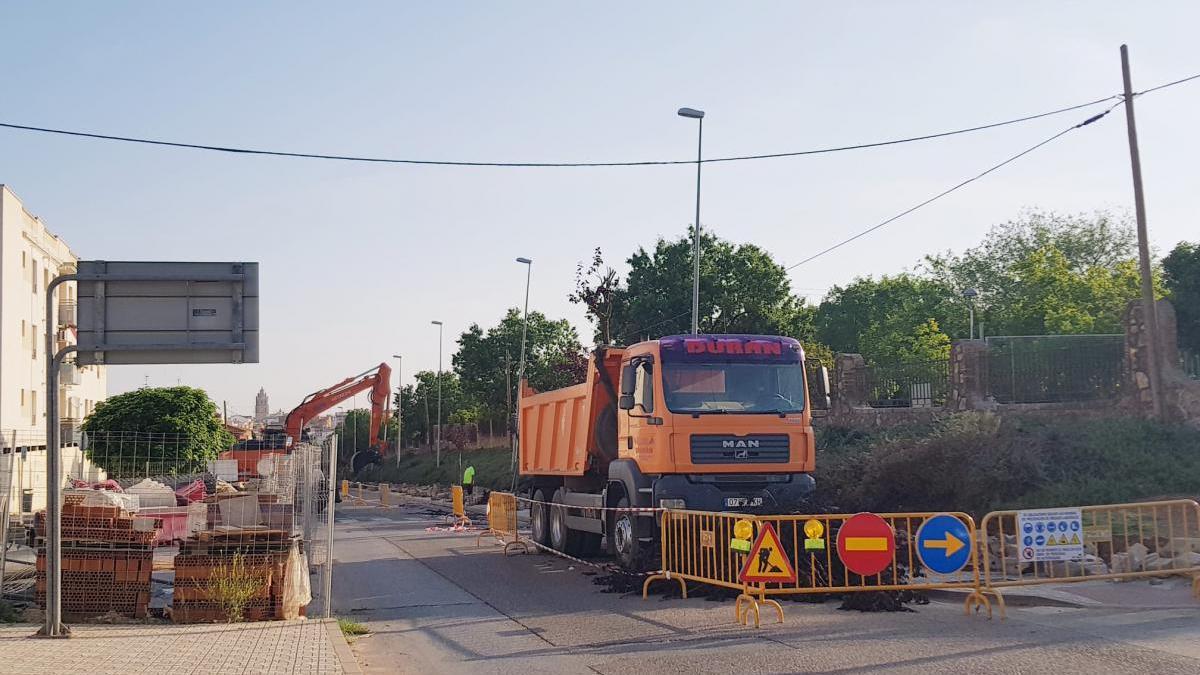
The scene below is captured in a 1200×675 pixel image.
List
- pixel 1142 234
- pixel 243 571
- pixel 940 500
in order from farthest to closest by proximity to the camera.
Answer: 1. pixel 1142 234
2. pixel 940 500
3. pixel 243 571

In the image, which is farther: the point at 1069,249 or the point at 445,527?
the point at 1069,249

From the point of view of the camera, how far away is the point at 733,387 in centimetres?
1527

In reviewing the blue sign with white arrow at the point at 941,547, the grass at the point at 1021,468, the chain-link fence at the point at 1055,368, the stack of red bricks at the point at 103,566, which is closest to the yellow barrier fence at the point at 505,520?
the grass at the point at 1021,468

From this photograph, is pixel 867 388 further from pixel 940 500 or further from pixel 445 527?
pixel 445 527

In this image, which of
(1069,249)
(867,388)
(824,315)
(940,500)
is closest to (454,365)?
(824,315)

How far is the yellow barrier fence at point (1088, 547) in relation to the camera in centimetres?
1211

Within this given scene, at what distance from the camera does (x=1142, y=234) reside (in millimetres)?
19906

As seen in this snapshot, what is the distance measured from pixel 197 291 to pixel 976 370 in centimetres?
1802

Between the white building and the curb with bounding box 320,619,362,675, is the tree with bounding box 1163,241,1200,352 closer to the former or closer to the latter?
the curb with bounding box 320,619,362,675

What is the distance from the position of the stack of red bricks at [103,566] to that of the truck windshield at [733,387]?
6.76 meters

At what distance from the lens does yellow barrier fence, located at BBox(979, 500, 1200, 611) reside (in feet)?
39.7

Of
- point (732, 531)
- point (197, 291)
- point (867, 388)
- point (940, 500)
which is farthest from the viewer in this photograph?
point (867, 388)

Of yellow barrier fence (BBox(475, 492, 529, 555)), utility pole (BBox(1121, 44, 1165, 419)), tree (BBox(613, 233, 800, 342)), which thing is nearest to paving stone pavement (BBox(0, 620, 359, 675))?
yellow barrier fence (BBox(475, 492, 529, 555))

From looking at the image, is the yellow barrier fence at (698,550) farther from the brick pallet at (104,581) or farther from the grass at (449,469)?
the grass at (449,469)
